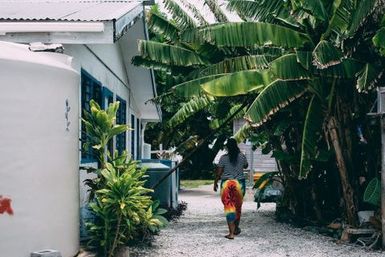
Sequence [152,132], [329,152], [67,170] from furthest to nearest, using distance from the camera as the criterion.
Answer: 1. [152,132]
2. [329,152]
3. [67,170]

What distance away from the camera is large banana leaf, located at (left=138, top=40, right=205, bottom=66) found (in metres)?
10.8

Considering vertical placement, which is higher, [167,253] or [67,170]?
[67,170]

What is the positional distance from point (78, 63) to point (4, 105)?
10.7 ft

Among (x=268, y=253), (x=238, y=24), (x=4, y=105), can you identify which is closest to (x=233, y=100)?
(x=238, y=24)

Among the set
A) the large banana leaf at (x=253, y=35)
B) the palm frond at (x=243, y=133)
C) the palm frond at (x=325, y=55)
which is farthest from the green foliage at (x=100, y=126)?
the palm frond at (x=243, y=133)

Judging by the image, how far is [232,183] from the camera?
10.1 meters

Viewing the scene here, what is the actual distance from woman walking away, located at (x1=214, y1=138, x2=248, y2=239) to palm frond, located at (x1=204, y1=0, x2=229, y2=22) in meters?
3.69

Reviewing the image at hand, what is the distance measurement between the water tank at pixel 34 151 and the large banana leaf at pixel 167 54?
487 centimetres

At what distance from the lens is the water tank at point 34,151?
205 inches

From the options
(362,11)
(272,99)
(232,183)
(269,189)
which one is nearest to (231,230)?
(232,183)

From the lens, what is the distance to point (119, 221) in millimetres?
6754

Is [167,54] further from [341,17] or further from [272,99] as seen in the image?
[341,17]

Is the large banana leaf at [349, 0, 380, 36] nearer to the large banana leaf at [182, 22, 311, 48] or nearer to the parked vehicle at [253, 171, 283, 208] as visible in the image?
the large banana leaf at [182, 22, 311, 48]

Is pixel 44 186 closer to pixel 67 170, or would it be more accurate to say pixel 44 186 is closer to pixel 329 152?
pixel 67 170
